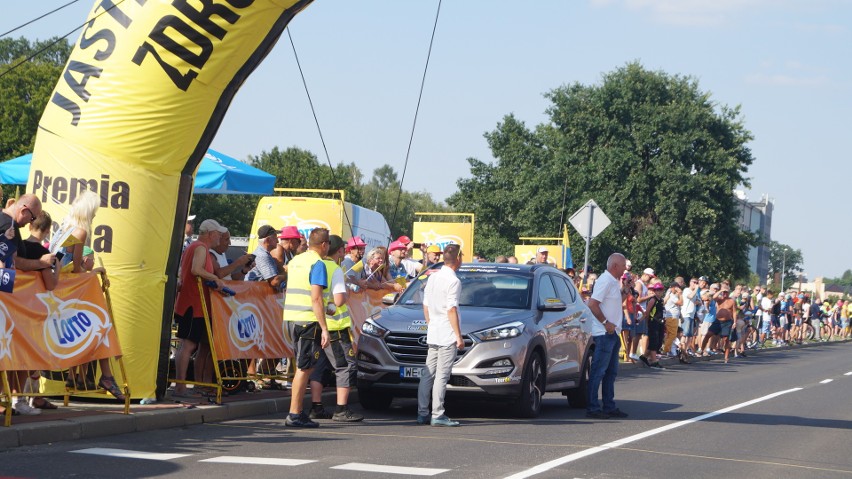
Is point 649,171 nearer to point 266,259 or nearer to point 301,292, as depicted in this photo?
point 266,259

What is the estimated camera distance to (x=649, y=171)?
61406 millimetres

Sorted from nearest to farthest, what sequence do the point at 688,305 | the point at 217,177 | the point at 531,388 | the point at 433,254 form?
the point at 531,388 → the point at 217,177 → the point at 433,254 → the point at 688,305

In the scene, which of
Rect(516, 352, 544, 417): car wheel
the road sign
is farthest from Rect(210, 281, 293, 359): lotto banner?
the road sign

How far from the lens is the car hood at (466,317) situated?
43.4ft

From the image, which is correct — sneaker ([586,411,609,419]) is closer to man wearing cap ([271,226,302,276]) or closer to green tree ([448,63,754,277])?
man wearing cap ([271,226,302,276])

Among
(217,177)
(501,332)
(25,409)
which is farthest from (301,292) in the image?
(217,177)

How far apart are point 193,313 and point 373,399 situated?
7.64 feet

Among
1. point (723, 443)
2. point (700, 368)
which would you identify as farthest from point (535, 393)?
point (700, 368)

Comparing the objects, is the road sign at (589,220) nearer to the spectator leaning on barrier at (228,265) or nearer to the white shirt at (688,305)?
the white shirt at (688,305)

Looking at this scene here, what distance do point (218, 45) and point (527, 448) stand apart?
5070 millimetres

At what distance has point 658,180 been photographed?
6150 centimetres

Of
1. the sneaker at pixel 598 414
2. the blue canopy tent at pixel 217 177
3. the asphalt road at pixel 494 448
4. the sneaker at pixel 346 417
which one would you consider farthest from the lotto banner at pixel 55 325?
the blue canopy tent at pixel 217 177

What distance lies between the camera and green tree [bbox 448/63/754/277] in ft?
→ 199

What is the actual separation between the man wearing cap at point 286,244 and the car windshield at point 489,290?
4.68 feet
